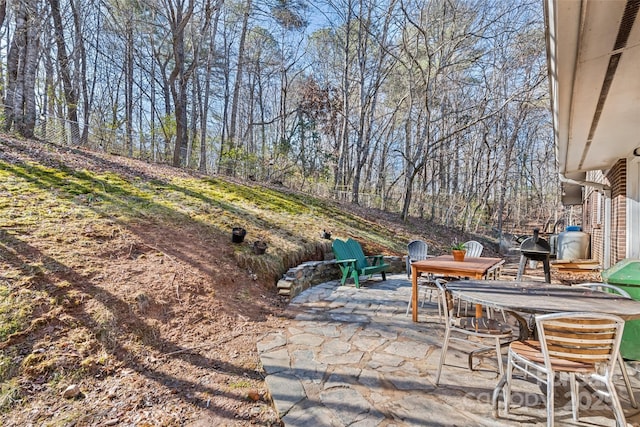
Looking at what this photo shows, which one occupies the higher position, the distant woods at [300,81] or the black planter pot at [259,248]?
the distant woods at [300,81]

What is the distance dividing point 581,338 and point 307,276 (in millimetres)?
3536

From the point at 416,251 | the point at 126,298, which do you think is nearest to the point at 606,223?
the point at 416,251

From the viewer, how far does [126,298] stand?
286cm

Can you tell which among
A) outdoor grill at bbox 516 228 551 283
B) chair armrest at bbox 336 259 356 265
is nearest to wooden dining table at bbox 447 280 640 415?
outdoor grill at bbox 516 228 551 283

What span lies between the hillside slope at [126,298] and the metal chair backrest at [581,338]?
166 centimetres

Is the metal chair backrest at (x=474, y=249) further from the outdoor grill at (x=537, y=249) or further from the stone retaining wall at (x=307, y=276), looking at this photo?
the stone retaining wall at (x=307, y=276)

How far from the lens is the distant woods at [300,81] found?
8.10 metres

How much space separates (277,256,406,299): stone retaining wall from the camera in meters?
4.17

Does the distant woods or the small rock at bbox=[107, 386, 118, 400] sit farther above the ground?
the distant woods

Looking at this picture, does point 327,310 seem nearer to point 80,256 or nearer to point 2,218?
point 80,256

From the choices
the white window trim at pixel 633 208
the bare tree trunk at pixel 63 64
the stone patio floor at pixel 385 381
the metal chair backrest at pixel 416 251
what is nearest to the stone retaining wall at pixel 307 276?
the stone patio floor at pixel 385 381

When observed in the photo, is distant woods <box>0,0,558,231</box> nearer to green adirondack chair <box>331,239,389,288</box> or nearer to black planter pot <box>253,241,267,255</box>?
green adirondack chair <box>331,239,389,288</box>

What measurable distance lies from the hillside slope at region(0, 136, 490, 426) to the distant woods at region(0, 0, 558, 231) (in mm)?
3643

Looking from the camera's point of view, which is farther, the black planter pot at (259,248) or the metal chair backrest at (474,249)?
the metal chair backrest at (474,249)
